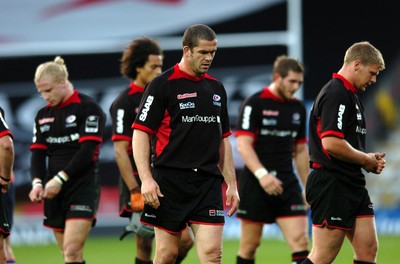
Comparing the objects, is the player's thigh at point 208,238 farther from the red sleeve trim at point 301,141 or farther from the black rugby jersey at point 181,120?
the red sleeve trim at point 301,141

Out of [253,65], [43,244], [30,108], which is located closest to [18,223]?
[43,244]

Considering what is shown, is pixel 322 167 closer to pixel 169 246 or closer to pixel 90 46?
pixel 169 246

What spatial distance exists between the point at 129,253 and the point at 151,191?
255 inches

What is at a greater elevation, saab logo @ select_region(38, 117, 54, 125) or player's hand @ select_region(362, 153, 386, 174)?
saab logo @ select_region(38, 117, 54, 125)

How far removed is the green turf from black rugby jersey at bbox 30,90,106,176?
327 cm

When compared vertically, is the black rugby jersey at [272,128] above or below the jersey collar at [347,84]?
below

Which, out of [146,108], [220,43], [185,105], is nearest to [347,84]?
[185,105]

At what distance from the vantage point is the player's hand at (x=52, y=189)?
9.05 meters

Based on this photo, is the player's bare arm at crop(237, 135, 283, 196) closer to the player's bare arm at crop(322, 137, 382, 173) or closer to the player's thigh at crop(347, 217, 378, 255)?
the player's thigh at crop(347, 217, 378, 255)

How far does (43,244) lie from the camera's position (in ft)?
51.3

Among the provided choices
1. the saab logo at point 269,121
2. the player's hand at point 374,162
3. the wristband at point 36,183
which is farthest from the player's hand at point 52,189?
the player's hand at point 374,162

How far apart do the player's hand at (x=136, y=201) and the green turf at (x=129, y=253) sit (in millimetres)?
3323

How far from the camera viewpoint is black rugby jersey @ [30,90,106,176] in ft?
30.5

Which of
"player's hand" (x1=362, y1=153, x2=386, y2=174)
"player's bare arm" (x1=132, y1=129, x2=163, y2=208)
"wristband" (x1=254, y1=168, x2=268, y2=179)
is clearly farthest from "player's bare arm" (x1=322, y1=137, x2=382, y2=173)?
"wristband" (x1=254, y1=168, x2=268, y2=179)
